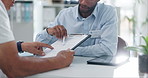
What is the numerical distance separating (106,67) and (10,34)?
22.4 inches

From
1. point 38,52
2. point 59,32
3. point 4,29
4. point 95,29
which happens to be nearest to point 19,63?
point 4,29

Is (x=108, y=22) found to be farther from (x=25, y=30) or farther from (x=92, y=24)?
(x=25, y=30)

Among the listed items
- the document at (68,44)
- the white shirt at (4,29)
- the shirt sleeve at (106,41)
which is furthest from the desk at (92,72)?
the shirt sleeve at (106,41)

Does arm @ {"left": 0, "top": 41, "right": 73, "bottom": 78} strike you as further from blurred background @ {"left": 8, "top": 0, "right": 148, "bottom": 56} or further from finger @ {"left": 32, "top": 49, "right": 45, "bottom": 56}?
blurred background @ {"left": 8, "top": 0, "right": 148, "bottom": 56}

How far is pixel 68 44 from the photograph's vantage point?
63.6 inches

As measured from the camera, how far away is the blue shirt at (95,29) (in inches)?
77.0

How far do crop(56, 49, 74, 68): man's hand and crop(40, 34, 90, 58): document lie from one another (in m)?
0.10

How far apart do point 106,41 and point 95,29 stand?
216mm

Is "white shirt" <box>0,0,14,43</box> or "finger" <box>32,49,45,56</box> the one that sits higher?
"white shirt" <box>0,0,14,43</box>

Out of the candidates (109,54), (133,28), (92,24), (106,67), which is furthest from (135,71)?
(133,28)

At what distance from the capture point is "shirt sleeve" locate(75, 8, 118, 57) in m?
1.93

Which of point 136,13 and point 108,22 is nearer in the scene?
point 108,22

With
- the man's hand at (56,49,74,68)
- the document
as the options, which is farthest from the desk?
the document

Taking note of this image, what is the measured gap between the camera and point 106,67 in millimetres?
1424
